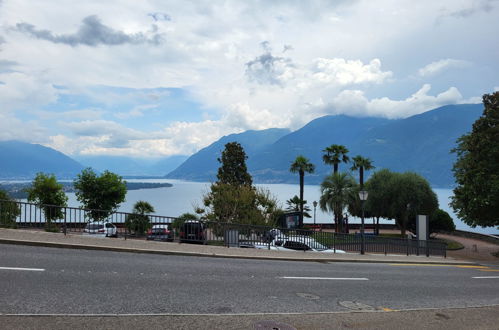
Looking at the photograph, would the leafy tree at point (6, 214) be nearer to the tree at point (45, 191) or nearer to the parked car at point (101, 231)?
the parked car at point (101, 231)

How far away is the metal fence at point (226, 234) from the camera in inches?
658

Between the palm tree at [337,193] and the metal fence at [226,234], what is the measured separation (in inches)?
1158

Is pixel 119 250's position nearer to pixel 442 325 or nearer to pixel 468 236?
pixel 442 325

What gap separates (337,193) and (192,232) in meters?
43.6

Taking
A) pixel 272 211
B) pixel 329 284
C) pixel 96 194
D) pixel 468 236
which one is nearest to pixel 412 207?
pixel 468 236

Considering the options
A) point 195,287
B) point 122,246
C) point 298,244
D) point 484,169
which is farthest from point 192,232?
point 484,169

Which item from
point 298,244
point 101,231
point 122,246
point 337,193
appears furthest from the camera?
point 337,193

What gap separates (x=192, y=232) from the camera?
61.3 ft

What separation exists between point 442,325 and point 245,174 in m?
62.7

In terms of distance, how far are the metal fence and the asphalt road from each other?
4.11m

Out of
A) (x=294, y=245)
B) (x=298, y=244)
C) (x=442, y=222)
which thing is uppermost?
(x=298, y=244)

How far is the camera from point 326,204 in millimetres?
59250

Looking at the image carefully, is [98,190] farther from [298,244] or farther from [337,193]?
[298,244]

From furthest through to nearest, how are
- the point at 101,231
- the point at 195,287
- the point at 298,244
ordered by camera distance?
the point at 101,231 → the point at 298,244 → the point at 195,287
